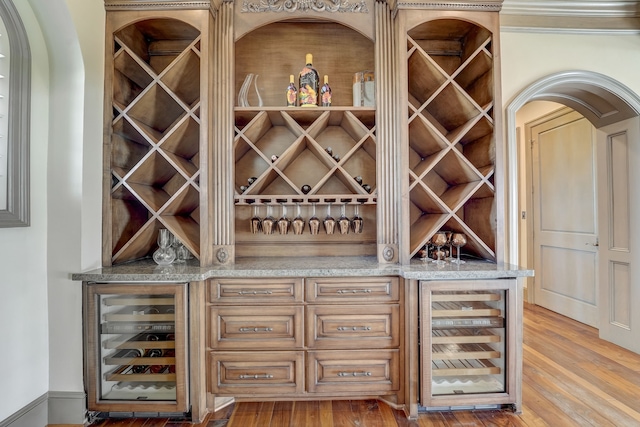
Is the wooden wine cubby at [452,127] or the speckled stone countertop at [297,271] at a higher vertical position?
the wooden wine cubby at [452,127]

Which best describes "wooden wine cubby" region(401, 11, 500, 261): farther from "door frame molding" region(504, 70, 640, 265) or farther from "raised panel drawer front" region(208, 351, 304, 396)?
"raised panel drawer front" region(208, 351, 304, 396)

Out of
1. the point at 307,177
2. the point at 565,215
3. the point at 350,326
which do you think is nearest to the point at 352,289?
the point at 350,326

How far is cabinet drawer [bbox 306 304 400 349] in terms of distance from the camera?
2.01m

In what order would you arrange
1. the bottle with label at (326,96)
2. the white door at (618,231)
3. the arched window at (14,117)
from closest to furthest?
1. the arched window at (14,117)
2. the bottle with label at (326,96)
3. the white door at (618,231)

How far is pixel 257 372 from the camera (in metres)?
1.99

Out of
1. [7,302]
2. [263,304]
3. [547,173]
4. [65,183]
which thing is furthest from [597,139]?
[7,302]

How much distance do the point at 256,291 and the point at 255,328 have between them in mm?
216

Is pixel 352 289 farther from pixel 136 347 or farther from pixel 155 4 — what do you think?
pixel 155 4

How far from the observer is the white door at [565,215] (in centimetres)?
352

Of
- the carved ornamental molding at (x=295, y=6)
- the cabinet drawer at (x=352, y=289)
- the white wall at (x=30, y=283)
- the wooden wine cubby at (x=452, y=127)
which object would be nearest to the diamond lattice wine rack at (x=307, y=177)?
the wooden wine cubby at (x=452, y=127)

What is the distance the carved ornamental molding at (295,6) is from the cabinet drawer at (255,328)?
195cm

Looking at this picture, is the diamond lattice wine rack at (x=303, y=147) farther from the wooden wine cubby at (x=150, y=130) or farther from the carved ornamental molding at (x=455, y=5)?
the carved ornamental molding at (x=455, y=5)

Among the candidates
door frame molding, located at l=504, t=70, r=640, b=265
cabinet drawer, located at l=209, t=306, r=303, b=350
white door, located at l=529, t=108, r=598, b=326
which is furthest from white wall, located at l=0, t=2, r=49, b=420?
white door, located at l=529, t=108, r=598, b=326

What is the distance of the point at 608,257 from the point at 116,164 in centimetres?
408
